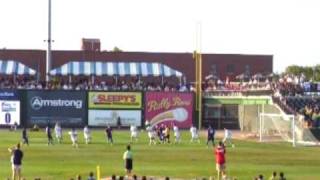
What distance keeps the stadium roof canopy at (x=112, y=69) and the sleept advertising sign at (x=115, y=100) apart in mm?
7948

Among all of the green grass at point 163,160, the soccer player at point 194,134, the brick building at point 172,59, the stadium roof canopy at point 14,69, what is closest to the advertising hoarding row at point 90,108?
the stadium roof canopy at point 14,69

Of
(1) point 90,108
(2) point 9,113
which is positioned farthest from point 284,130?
(2) point 9,113

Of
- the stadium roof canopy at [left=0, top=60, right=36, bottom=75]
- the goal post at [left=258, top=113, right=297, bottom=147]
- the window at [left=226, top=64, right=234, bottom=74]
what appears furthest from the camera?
the window at [left=226, top=64, right=234, bottom=74]

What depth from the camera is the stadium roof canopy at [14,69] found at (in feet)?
314

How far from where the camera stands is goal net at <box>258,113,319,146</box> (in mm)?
71681

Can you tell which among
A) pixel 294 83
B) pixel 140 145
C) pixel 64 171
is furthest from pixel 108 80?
pixel 64 171

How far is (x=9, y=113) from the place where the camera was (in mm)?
87562

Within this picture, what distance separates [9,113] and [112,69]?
15.1 meters

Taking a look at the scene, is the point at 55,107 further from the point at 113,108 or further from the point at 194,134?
the point at 194,134

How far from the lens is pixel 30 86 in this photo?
9044 centimetres

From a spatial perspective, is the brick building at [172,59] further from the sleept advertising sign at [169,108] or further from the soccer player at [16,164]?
the soccer player at [16,164]

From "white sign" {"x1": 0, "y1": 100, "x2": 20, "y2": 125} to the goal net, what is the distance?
77.6 ft

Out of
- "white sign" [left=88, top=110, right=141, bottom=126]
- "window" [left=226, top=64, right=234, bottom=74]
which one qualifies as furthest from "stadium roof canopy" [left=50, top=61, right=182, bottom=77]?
"window" [left=226, top=64, right=234, bottom=74]

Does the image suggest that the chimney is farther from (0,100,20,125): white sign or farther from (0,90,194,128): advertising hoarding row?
(0,100,20,125): white sign
